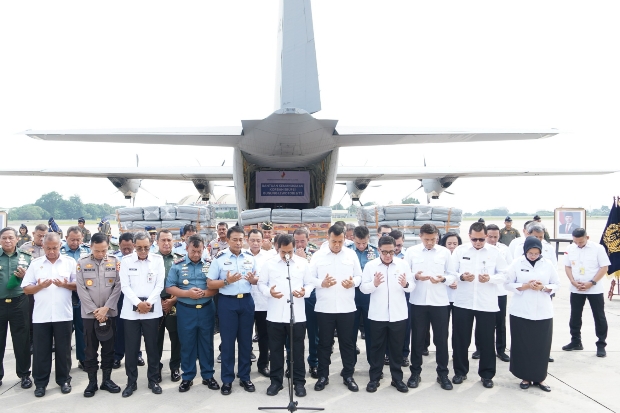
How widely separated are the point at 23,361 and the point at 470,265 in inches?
194

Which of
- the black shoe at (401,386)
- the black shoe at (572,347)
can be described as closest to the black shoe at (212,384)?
the black shoe at (401,386)

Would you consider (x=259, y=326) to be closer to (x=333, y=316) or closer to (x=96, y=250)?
(x=333, y=316)

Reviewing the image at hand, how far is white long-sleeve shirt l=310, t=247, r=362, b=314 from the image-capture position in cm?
438

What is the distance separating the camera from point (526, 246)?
14.8 feet

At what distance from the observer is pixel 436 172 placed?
17.2 meters

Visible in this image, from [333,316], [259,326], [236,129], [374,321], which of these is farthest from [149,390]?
[236,129]

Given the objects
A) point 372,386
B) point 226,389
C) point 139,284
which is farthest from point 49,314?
point 372,386

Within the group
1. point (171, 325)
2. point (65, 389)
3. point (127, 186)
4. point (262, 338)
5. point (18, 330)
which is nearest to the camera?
point (65, 389)

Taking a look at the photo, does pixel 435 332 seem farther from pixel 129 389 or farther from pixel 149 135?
pixel 149 135

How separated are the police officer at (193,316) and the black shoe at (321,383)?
1.02m

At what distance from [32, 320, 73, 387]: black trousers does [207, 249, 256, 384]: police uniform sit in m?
1.60

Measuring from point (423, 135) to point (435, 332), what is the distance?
423cm

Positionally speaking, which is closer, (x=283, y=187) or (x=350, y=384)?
(x=350, y=384)

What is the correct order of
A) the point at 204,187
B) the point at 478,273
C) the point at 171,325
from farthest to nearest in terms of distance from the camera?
the point at 204,187 → the point at 171,325 → the point at 478,273
